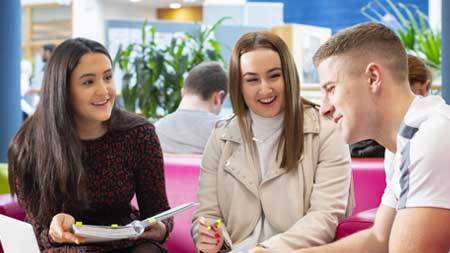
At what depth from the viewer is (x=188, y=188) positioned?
9.14 ft

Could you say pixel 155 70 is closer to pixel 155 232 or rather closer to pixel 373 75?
pixel 155 232

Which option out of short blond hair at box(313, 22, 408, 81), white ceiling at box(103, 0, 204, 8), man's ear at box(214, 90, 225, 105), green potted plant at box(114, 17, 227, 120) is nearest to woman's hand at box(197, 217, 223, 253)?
short blond hair at box(313, 22, 408, 81)

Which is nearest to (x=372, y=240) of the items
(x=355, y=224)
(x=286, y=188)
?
(x=355, y=224)

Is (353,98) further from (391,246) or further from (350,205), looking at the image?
(350,205)

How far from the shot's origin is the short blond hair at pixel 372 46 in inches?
62.5

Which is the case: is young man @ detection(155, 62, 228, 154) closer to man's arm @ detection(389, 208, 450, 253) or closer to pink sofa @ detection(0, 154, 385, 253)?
pink sofa @ detection(0, 154, 385, 253)

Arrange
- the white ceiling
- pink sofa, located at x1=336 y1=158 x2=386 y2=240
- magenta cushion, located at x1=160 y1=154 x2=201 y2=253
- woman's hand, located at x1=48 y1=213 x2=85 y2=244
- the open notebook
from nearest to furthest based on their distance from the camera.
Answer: the open notebook → woman's hand, located at x1=48 y1=213 x2=85 y2=244 → pink sofa, located at x1=336 y1=158 x2=386 y2=240 → magenta cushion, located at x1=160 y1=154 x2=201 y2=253 → the white ceiling

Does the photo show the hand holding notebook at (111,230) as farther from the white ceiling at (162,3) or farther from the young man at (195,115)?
the white ceiling at (162,3)

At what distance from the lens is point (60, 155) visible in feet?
7.66

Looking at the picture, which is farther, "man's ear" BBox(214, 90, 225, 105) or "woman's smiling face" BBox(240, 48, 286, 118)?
"man's ear" BBox(214, 90, 225, 105)

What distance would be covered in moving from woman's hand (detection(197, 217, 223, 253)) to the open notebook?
1.78 ft

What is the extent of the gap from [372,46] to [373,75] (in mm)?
89

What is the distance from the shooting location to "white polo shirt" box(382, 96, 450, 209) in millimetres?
1360

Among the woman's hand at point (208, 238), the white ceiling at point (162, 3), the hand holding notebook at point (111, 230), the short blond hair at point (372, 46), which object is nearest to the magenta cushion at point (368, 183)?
the woman's hand at point (208, 238)
